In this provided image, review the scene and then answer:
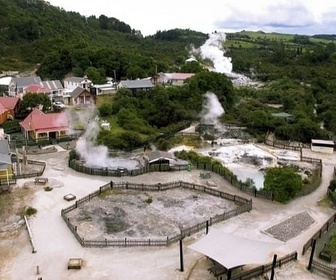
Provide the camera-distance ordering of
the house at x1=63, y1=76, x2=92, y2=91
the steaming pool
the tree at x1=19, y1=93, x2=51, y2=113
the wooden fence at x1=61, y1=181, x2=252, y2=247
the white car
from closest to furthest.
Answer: the wooden fence at x1=61, y1=181, x2=252, y2=247 → the steaming pool → the tree at x1=19, y1=93, x2=51, y2=113 → the white car → the house at x1=63, y1=76, x2=92, y2=91

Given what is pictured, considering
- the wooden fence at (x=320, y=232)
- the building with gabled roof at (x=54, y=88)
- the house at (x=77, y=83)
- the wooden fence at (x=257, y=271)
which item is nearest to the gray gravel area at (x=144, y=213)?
the wooden fence at (x=257, y=271)

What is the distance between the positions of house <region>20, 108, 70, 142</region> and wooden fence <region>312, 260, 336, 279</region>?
87.5 ft

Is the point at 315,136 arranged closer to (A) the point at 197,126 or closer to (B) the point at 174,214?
(A) the point at 197,126

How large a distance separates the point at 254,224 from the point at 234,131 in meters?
20.6

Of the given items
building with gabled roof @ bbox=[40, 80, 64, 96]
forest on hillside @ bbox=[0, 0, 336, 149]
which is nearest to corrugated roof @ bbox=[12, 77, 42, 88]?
building with gabled roof @ bbox=[40, 80, 64, 96]

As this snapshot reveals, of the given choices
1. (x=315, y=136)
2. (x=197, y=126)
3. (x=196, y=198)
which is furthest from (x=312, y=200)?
(x=197, y=126)

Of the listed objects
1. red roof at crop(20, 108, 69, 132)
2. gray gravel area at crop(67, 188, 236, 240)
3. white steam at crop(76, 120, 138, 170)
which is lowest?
gray gravel area at crop(67, 188, 236, 240)

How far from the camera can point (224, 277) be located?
1806 cm

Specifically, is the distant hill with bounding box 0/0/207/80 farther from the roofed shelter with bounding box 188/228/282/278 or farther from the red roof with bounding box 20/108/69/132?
the roofed shelter with bounding box 188/228/282/278

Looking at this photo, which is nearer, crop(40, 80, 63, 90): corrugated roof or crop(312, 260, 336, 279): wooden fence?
crop(312, 260, 336, 279): wooden fence

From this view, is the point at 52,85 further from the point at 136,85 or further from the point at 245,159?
the point at 245,159

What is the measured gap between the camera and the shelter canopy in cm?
1786

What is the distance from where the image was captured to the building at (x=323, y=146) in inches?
1464

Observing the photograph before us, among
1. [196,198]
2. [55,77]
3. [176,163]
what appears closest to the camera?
[196,198]
